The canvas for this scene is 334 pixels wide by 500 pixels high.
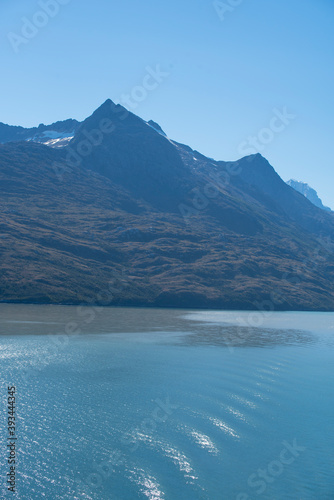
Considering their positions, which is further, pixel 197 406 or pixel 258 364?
pixel 258 364

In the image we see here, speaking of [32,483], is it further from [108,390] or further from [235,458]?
[108,390]

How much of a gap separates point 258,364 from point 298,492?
40521mm

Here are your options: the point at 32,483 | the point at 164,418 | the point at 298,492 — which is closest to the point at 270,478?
the point at 298,492

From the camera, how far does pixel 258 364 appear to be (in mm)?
69875

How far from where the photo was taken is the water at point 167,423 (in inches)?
1180

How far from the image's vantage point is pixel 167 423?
4103 centimetres

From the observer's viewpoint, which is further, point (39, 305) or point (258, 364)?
point (39, 305)

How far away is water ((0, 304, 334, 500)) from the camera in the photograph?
2998 centimetres

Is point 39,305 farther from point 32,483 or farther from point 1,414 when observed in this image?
point 32,483

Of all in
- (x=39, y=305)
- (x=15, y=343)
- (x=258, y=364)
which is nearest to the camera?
(x=258, y=364)

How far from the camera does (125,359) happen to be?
2783 inches

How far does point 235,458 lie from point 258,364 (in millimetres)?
37176

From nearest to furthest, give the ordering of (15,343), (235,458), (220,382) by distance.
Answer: (235,458), (220,382), (15,343)

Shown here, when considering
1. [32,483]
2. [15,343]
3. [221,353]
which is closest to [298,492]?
[32,483]
